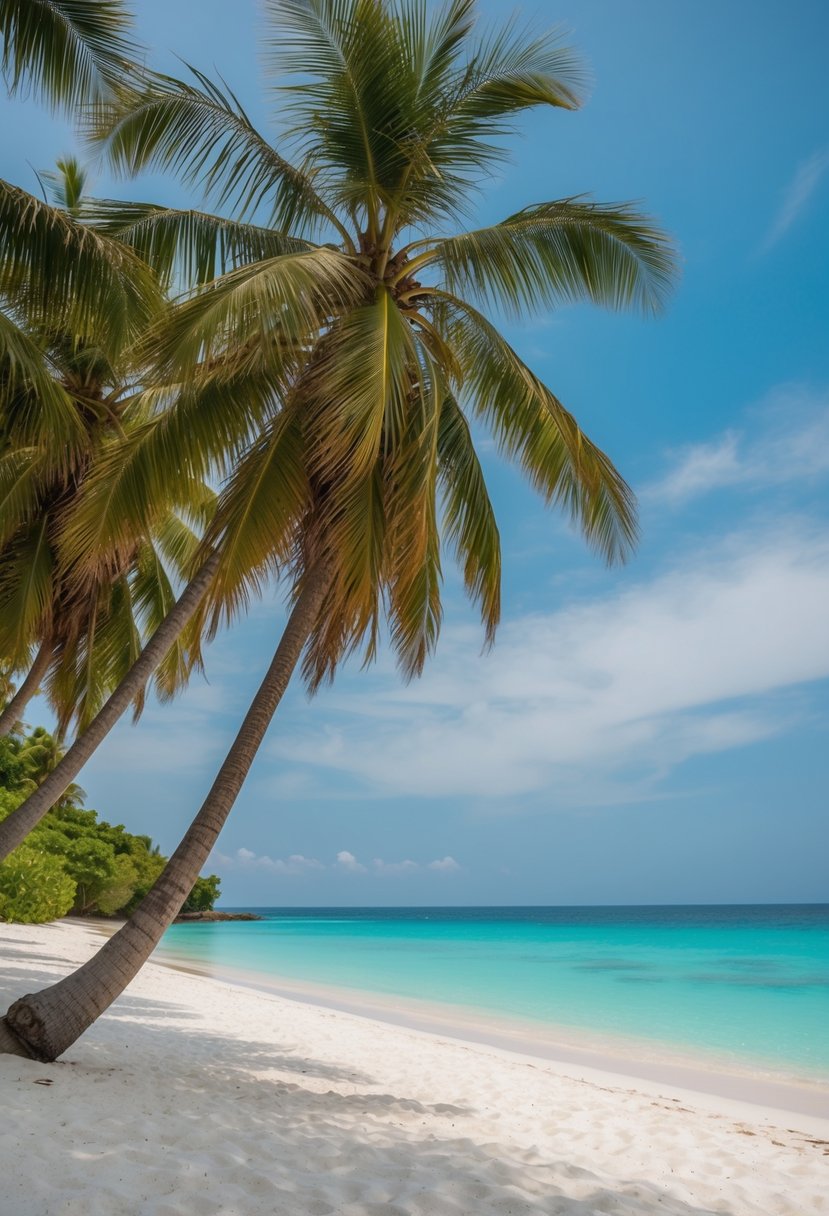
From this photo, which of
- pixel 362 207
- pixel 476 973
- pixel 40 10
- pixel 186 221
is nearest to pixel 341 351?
pixel 362 207

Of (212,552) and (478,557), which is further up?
(478,557)

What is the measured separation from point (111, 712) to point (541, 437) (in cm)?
458

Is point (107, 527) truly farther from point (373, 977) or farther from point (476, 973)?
point (476, 973)

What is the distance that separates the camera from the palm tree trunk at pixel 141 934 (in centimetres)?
474

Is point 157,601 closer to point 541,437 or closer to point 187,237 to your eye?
point 187,237

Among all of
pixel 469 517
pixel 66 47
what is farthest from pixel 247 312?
pixel 469 517

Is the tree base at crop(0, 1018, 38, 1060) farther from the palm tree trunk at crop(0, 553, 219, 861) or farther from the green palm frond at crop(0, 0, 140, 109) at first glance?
the green palm frond at crop(0, 0, 140, 109)

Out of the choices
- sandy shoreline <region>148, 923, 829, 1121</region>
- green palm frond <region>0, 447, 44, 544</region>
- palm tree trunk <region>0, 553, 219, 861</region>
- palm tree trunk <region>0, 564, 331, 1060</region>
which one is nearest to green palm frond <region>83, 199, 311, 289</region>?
palm tree trunk <region>0, 553, 219, 861</region>

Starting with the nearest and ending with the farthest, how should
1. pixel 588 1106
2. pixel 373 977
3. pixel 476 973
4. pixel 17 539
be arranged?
1. pixel 588 1106
2. pixel 17 539
3. pixel 373 977
4. pixel 476 973

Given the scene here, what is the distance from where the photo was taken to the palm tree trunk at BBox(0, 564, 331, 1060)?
4742 millimetres

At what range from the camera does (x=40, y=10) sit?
5727 millimetres

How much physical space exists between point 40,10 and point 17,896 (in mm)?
19046


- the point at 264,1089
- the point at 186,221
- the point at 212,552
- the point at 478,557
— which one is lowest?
the point at 264,1089

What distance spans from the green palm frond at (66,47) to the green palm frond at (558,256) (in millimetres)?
2563
